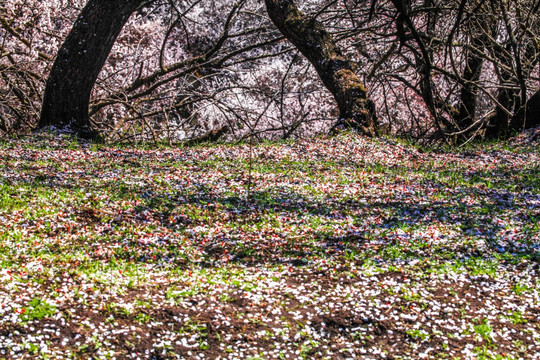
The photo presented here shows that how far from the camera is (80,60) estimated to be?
316 inches

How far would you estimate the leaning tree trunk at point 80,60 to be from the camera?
26.1ft

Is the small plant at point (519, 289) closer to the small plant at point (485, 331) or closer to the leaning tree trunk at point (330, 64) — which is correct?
the small plant at point (485, 331)

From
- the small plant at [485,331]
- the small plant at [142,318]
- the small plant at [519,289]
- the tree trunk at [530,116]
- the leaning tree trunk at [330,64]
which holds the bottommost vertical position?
the small plant at [485,331]

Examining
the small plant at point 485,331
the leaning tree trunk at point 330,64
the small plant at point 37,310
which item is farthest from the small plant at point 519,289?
the leaning tree trunk at point 330,64

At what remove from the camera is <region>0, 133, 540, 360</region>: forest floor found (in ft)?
10.4

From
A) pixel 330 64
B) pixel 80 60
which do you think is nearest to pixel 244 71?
pixel 330 64

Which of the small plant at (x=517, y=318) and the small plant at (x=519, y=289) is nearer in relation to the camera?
the small plant at (x=517, y=318)

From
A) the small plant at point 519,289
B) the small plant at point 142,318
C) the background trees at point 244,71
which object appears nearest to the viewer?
the small plant at point 142,318

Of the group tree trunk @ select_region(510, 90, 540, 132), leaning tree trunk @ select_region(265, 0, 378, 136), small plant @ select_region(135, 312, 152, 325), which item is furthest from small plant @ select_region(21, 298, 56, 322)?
tree trunk @ select_region(510, 90, 540, 132)

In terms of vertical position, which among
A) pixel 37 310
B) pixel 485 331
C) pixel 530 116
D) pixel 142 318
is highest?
pixel 530 116

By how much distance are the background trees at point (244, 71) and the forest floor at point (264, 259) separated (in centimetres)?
252

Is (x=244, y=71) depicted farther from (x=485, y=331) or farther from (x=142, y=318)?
(x=485, y=331)

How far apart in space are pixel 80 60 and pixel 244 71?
4.52 metres

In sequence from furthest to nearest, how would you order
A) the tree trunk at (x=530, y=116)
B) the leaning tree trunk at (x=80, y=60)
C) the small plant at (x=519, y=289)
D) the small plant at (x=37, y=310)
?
the tree trunk at (x=530, y=116) → the leaning tree trunk at (x=80, y=60) → the small plant at (x=519, y=289) → the small plant at (x=37, y=310)
